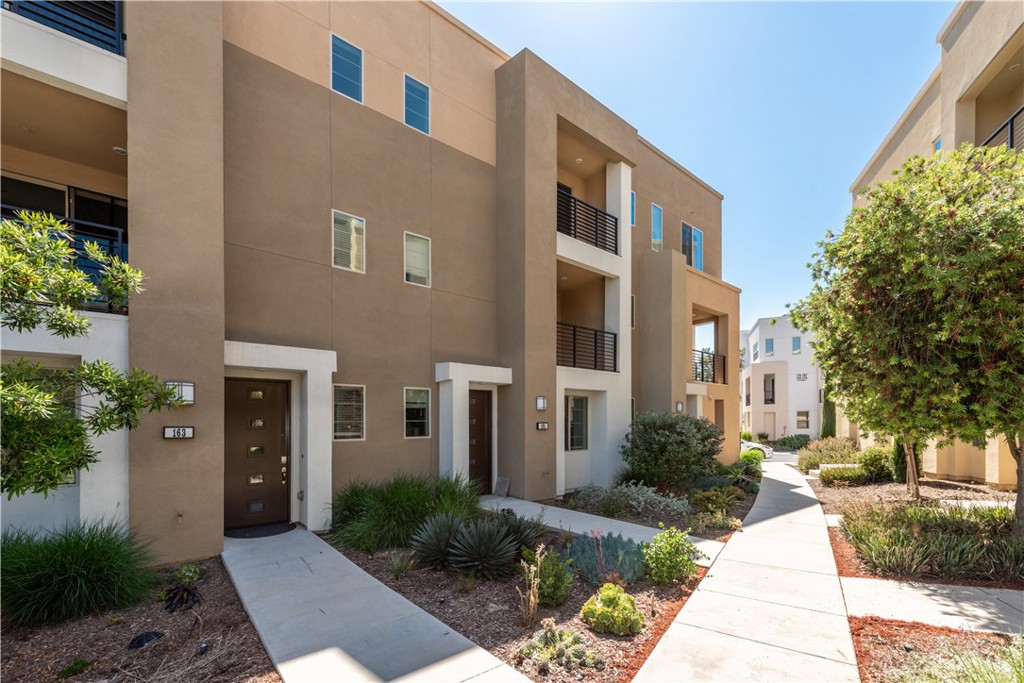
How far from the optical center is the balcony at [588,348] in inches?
529

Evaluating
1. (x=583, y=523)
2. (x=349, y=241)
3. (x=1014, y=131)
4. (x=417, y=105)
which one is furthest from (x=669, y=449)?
(x=1014, y=131)

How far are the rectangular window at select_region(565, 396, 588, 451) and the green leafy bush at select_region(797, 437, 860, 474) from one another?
1027 cm

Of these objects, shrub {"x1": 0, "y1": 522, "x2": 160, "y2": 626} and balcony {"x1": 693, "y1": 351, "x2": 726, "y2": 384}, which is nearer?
shrub {"x1": 0, "y1": 522, "x2": 160, "y2": 626}

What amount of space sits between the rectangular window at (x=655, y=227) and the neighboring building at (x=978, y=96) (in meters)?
5.87

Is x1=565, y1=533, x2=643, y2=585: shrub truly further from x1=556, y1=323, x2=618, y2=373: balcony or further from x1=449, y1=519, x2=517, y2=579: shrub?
x1=556, y1=323, x2=618, y2=373: balcony

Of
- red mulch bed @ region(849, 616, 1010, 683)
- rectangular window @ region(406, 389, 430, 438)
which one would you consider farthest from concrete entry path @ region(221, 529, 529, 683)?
rectangular window @ region(406, 389, 430, 438)

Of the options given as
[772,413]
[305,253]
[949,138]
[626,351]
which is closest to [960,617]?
[626,351]

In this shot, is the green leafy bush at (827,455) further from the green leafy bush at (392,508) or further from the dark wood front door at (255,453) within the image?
the dark wood front door at (255,453)

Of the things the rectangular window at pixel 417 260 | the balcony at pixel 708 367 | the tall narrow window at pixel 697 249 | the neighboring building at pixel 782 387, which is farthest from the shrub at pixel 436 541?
the neighboring building at pixel 782 387

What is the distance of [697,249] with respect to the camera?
19219 mm

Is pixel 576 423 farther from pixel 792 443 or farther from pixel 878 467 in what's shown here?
pixel 792 443

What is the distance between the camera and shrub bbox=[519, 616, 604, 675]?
4254 millimetres

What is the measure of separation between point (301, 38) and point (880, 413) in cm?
1185

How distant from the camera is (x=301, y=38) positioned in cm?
894
